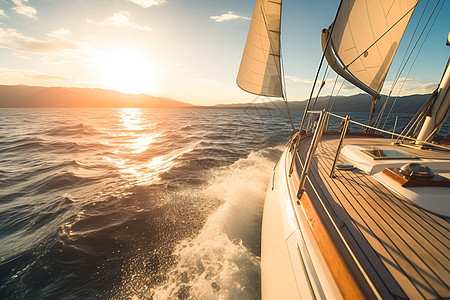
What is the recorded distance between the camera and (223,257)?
3379 mm

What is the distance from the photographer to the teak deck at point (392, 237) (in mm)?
1196

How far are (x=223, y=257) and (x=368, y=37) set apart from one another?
6797mm

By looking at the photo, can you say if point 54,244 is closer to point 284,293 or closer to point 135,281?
point 135,281

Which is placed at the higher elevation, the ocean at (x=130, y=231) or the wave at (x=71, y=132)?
the ocean at (x=130, y=231)

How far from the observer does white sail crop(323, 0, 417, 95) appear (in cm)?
385

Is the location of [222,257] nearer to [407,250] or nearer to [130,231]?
[130,231]

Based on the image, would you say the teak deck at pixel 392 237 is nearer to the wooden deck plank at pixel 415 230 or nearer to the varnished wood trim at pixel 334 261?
the wooden deck plank at pixel 415 230

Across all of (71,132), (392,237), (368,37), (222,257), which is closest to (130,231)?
(222,257)

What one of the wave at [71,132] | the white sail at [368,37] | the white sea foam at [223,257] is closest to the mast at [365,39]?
the white sail at [368,37]

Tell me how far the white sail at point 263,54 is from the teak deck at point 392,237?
349 centimetres

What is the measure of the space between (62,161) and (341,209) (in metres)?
12.4

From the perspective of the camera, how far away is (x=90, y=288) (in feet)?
9.39

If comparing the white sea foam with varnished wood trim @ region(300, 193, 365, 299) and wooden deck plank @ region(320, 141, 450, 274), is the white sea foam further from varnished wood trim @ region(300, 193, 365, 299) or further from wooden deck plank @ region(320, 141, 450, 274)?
wooden deck plank @ region(320, 141, 450, 274)

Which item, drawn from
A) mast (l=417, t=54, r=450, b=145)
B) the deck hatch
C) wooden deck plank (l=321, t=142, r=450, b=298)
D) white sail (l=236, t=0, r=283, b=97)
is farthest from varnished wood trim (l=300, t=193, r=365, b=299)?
mast (l=417, t=54, r=450, b=145)
